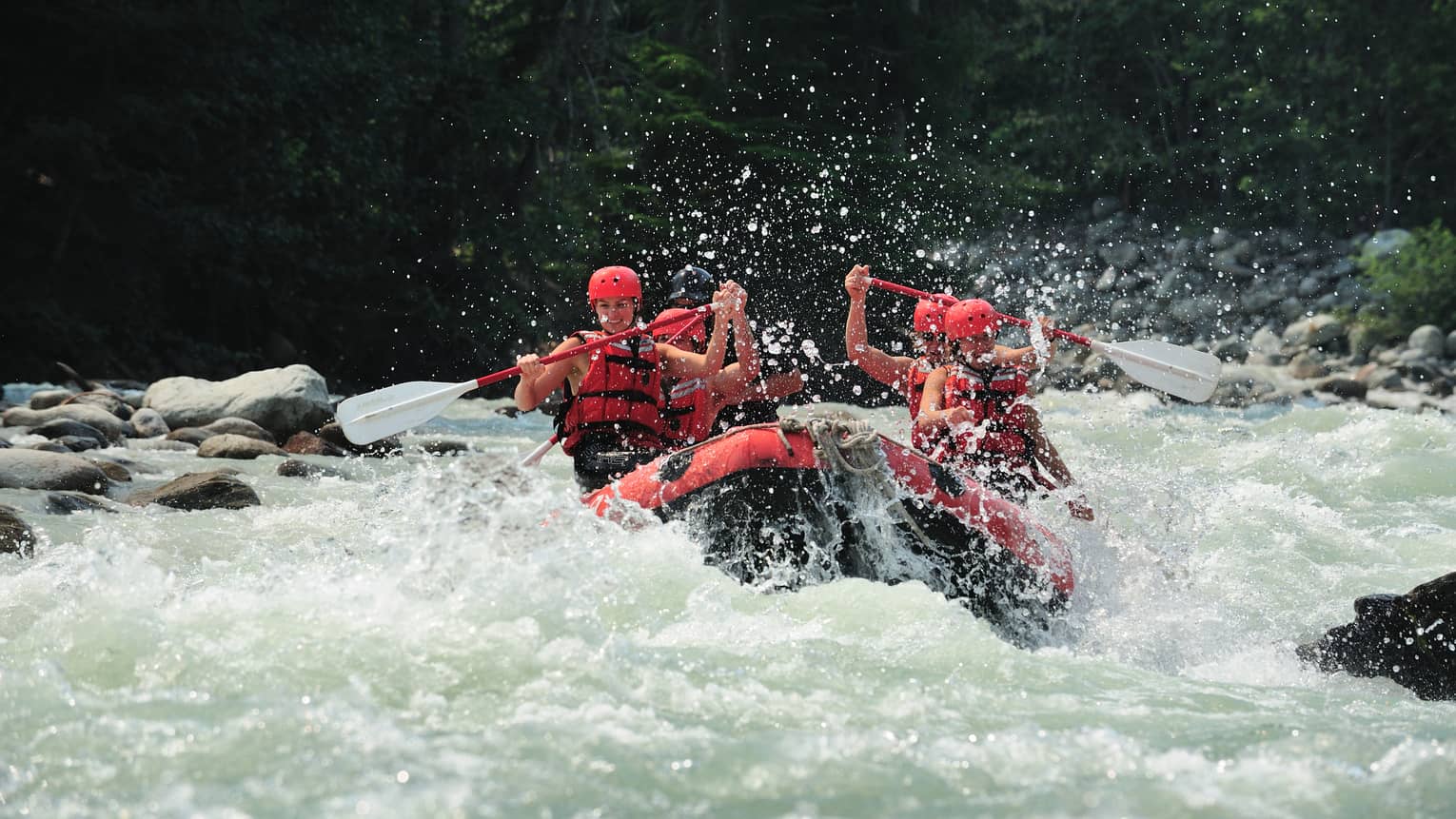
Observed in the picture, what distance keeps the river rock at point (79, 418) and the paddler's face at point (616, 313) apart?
630cm

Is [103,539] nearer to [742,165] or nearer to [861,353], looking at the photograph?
[861,353]

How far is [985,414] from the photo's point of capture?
6.89 m

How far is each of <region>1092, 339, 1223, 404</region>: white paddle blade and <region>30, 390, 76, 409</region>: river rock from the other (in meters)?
8.78

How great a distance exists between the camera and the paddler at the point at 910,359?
694 cm

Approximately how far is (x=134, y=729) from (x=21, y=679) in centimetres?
65

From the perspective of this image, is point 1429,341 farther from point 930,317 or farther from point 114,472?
point 114,472

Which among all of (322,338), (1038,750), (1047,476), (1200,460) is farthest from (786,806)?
(322,338)

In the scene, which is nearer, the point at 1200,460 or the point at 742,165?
the point at 1200,460

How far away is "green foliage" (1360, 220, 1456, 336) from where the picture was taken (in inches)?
898

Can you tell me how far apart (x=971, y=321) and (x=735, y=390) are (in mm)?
1040

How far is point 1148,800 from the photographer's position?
13.0ft

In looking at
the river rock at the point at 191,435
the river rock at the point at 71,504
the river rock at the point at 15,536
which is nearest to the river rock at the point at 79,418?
the river rock at the point at 191,435

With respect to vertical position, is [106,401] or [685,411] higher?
[685,411]

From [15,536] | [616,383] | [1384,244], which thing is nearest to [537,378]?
[616,383]
